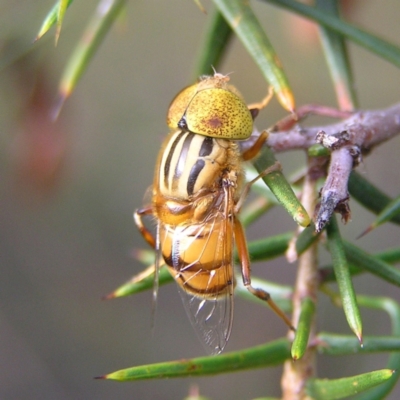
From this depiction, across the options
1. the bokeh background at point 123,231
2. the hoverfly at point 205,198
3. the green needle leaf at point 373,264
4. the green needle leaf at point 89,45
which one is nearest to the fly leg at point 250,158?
the hoverfly at point 205,198

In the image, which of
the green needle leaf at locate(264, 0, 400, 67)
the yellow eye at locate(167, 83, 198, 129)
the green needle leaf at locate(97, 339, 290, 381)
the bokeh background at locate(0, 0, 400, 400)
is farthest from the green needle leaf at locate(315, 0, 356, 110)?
the bokeh background at locate(0, 0, 400, 400)

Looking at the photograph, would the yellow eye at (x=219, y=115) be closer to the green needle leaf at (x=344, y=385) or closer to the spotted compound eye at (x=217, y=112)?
the spotted compound eye at (x=217, y=112)

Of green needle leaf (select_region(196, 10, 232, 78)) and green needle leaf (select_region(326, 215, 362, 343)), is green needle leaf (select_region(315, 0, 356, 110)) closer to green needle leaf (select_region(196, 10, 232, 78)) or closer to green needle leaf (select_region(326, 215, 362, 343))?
green needle leaf (select_region(196, 10, 232, 78))

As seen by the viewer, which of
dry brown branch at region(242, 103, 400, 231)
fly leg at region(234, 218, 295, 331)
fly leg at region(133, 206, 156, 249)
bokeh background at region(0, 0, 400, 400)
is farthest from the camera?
bokeh background at region(0, 0, 400, 400)

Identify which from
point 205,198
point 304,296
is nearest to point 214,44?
point 205,198

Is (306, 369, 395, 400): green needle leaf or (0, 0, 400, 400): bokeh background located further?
(0, 0, 400, 400): bokeh background

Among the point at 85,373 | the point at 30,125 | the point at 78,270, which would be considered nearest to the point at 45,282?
the point at 78,270
